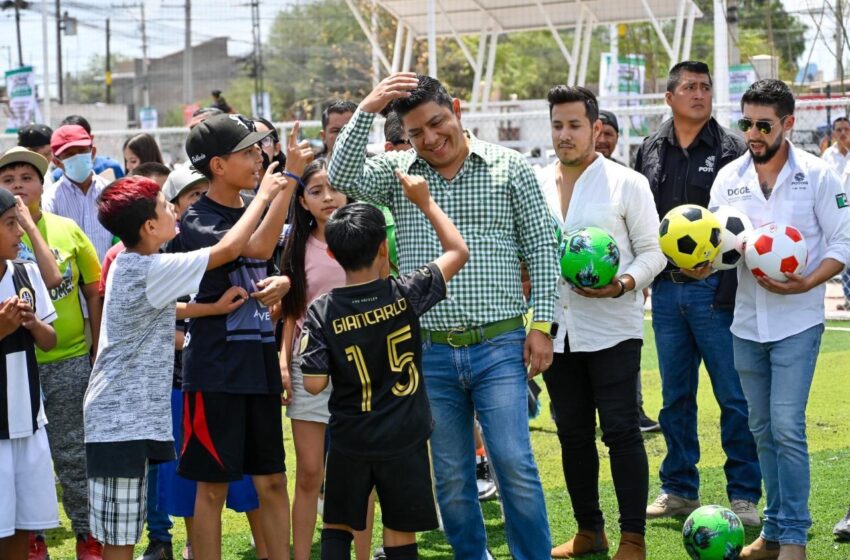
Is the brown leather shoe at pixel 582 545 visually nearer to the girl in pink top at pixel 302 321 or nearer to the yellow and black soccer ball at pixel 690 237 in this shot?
the girl in pink top at pixel 302 321

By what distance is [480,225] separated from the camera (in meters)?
5.22

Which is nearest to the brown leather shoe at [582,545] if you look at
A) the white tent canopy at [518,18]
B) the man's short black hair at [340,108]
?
the man's short black hair at [340,108]

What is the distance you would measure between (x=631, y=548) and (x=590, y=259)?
1.46 m

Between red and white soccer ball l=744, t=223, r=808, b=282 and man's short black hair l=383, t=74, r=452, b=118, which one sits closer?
man's short black hair l=383, t=74, r=452, b=118

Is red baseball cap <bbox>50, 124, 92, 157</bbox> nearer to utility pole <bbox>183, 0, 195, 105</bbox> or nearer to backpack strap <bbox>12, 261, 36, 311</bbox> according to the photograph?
backpack strap <bbox>12, 261, 36, 311</bbox>

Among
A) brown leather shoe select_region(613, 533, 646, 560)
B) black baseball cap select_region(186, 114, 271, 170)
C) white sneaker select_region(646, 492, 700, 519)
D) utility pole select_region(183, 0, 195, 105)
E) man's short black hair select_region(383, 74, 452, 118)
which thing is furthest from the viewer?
utility pole select_region(183, 0, 195, 105)

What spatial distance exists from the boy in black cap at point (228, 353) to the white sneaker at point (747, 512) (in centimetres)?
273

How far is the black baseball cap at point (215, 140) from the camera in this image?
5.41m

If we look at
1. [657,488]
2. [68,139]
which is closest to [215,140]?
[68,139]

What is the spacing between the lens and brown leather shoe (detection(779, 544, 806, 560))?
5.67 metres

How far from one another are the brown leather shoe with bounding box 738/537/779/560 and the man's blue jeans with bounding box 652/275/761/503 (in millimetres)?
762

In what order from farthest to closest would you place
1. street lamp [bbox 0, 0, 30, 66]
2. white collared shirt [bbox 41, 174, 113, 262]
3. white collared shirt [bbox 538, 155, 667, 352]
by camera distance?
street lamp [bbox 0, 0, 30, 66] → white collared shirt [bbox 41, 174, 113, 262] → white collared shirt [bbox 538, 155, 667, 352]

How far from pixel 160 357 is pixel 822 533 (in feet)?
11.9

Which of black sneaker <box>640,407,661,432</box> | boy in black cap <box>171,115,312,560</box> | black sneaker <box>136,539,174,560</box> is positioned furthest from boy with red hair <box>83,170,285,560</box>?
black sneaker <box>640,407,661,432</box>
